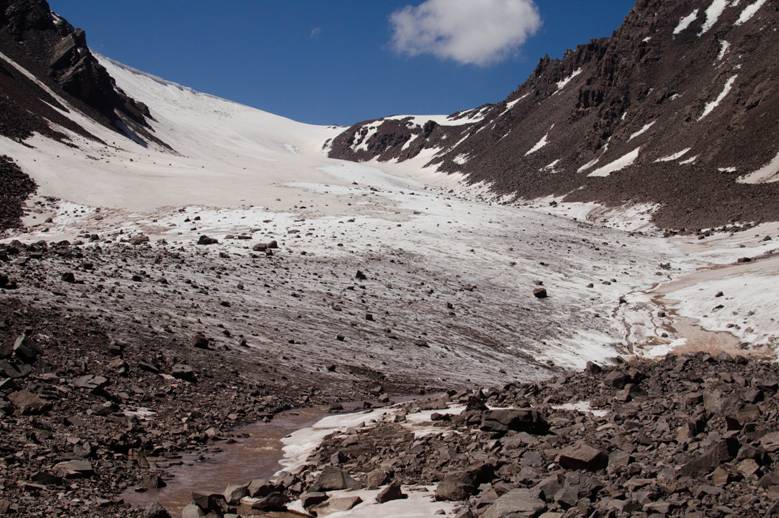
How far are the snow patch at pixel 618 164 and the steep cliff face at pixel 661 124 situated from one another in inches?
12.1

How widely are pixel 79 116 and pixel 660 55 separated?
77.9 metres

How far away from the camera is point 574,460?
319 inches

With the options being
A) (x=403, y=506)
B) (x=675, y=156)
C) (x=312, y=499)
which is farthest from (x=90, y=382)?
(x=675, y=156)

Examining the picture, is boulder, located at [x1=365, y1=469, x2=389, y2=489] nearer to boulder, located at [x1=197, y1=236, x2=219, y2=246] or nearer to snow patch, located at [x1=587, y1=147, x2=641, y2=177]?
boulder, located at [x1=197, y1=236, x2=219, y2=246]

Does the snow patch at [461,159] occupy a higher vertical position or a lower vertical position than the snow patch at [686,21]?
lower

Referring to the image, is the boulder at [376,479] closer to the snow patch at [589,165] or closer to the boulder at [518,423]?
the boulder at [518,423]

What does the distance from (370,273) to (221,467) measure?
1712cm

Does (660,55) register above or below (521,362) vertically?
above

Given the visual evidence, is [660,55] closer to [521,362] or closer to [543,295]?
[543,295]

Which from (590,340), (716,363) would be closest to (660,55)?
(590,340)

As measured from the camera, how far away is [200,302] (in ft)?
67.3

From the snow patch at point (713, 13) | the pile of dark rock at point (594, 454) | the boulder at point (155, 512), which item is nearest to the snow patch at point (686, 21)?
the snow patch at point (713, 13)

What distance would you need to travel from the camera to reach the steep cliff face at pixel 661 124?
178 feet

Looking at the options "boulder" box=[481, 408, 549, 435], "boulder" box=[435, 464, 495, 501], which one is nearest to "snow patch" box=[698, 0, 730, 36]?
"boulder" box=[481, 408, 549, 435]
